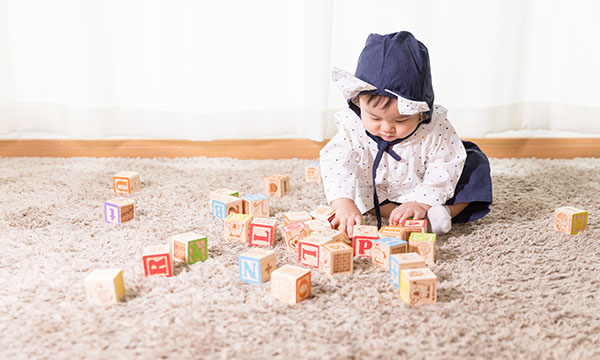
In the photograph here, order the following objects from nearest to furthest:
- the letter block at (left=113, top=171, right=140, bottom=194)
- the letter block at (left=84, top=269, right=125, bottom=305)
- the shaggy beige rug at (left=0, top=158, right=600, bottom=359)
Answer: the shaggy beige rug at (left=0, top=158, right=600, bottom=359) → the letter block at (left=84, top=269, right=125, bottom=305) → the letter block at (left=113, top=171, right=140, bottom=194)

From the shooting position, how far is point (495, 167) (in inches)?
76.0

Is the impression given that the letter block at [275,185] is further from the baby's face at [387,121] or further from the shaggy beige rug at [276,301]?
the baby's face at [387,121]

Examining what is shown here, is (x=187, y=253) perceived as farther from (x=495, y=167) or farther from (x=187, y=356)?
(x=495, y=167)

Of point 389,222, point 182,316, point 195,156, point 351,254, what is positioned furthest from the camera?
point 195,156

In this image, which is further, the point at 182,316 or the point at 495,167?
the point at 495,167

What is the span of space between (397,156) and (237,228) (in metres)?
0.41

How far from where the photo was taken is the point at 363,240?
45.6 inches

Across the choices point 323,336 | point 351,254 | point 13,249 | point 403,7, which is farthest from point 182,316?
point 403,7

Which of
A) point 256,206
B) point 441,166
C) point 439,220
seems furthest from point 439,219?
point 256,206

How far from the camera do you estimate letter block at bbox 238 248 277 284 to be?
102 centimetres

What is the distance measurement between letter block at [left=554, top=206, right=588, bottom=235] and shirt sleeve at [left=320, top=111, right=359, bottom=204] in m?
0.48

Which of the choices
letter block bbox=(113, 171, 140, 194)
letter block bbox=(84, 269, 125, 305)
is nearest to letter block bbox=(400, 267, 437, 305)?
letter block bbox=(84, 269, 125, 305)

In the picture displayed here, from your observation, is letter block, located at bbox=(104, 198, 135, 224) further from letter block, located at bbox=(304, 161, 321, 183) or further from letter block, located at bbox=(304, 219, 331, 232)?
letter block, located at bbox=(304, 161, 321, 183)

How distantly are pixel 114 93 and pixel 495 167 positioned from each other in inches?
53.7
